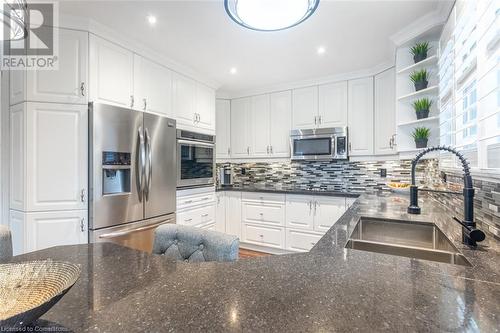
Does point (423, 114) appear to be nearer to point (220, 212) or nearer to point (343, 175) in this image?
point (343, 175)

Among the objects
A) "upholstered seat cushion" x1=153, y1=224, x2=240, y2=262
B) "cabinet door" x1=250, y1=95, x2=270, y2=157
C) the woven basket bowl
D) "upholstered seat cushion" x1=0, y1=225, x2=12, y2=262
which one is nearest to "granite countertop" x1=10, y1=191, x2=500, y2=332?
the woven basket bowl

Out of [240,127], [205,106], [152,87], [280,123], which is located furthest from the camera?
[240,127]

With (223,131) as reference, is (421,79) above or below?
above

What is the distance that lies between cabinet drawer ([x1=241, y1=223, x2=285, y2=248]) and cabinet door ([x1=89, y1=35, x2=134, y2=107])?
7.38 feet

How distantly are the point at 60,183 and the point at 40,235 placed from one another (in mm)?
440

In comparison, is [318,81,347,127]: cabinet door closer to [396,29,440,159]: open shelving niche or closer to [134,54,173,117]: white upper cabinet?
[396,29,440,159]: open shelving niche

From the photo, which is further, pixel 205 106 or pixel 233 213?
pixel 233 213

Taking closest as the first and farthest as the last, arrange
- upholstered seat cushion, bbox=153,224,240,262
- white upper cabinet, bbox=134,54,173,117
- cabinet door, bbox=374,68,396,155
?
upholstered seat cushion, bbox=153,224,240,262, white upper cabinet, bbox=134,54,173,117, cabinet door, bbox=374,68,396,155

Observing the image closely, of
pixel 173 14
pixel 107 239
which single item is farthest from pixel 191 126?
pixel 107 239

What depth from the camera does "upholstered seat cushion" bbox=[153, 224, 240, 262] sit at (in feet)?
3.10

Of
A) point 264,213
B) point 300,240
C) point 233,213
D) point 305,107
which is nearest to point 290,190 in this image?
point 264,213

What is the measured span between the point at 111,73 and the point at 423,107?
2869 mm

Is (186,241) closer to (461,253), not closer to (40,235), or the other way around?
(461,253)

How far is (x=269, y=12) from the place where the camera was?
1165 mm
